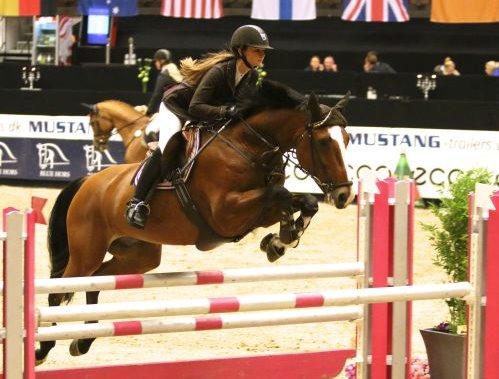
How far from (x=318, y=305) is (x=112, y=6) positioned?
12471 mm

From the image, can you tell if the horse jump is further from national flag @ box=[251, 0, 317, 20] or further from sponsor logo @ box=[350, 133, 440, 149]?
national flag @ box=[251, 0, 317, 20]

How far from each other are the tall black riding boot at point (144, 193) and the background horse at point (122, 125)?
512cm

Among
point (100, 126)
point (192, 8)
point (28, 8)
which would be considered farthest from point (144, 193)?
point (28, 8)

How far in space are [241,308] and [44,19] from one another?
51.4 ft

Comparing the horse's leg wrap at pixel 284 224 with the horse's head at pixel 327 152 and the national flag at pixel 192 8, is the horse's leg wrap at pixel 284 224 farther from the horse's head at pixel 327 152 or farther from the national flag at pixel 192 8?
the national flag at pixel 192 8

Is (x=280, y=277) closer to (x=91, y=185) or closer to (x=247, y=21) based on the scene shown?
(x=91, y=185)

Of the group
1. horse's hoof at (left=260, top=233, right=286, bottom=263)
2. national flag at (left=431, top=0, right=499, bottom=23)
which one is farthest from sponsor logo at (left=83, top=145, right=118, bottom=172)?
horse's hoof at (left=260, top=233, right=286, bottom=263)

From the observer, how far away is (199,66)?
6.11 m

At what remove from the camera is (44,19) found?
19516mm

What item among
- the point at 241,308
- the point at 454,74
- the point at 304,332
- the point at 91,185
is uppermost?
the point at 454,74

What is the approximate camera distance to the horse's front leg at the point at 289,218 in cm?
559

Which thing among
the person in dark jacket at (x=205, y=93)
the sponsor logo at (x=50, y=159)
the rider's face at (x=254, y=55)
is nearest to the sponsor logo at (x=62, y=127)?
the sponsor logo at (x=50, y=159)

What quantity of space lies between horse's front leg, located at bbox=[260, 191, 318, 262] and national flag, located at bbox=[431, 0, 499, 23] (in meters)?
10.1

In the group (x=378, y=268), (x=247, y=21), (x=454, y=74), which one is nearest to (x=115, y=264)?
(x=378, y=268)
